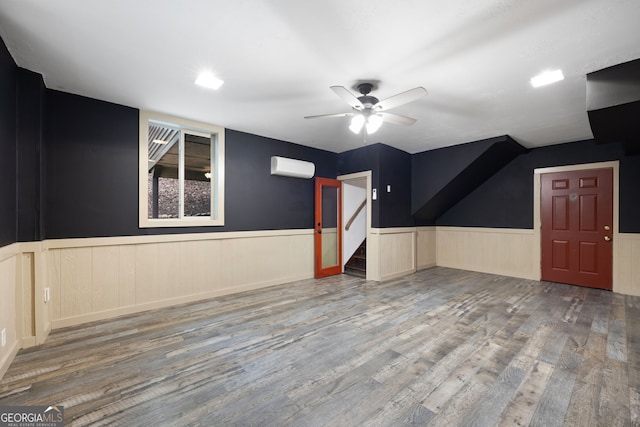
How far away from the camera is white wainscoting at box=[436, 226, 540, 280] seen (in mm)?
5109

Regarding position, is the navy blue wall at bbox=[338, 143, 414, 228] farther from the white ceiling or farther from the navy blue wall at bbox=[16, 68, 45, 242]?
the navy blue wall at bbox=[16, 68, 45, 242]

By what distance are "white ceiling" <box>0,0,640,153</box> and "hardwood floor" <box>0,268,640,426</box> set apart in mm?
2476

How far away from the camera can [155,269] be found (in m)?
3.47

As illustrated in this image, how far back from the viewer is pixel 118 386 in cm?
189

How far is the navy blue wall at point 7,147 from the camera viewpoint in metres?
2.08

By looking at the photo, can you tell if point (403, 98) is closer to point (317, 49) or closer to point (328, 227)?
point (317, 49)

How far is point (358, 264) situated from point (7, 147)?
5297mm

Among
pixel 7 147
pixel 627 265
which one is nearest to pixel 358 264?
pixel 627 265

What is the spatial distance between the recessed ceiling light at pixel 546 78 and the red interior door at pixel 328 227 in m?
3.35

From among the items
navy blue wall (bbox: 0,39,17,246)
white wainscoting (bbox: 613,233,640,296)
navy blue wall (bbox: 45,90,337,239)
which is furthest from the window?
white wainscoting (bbox: 613,233,640,296)

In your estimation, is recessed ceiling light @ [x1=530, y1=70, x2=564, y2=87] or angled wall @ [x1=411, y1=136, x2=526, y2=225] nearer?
recessed ceiling light @ [x1=530, y1=70, x2=564, y2=87]

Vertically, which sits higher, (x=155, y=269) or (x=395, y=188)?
(x=395, y=188)

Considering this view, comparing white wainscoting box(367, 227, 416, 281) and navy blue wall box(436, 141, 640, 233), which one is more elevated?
navy blue wall box(436, 141, 640, 233)
